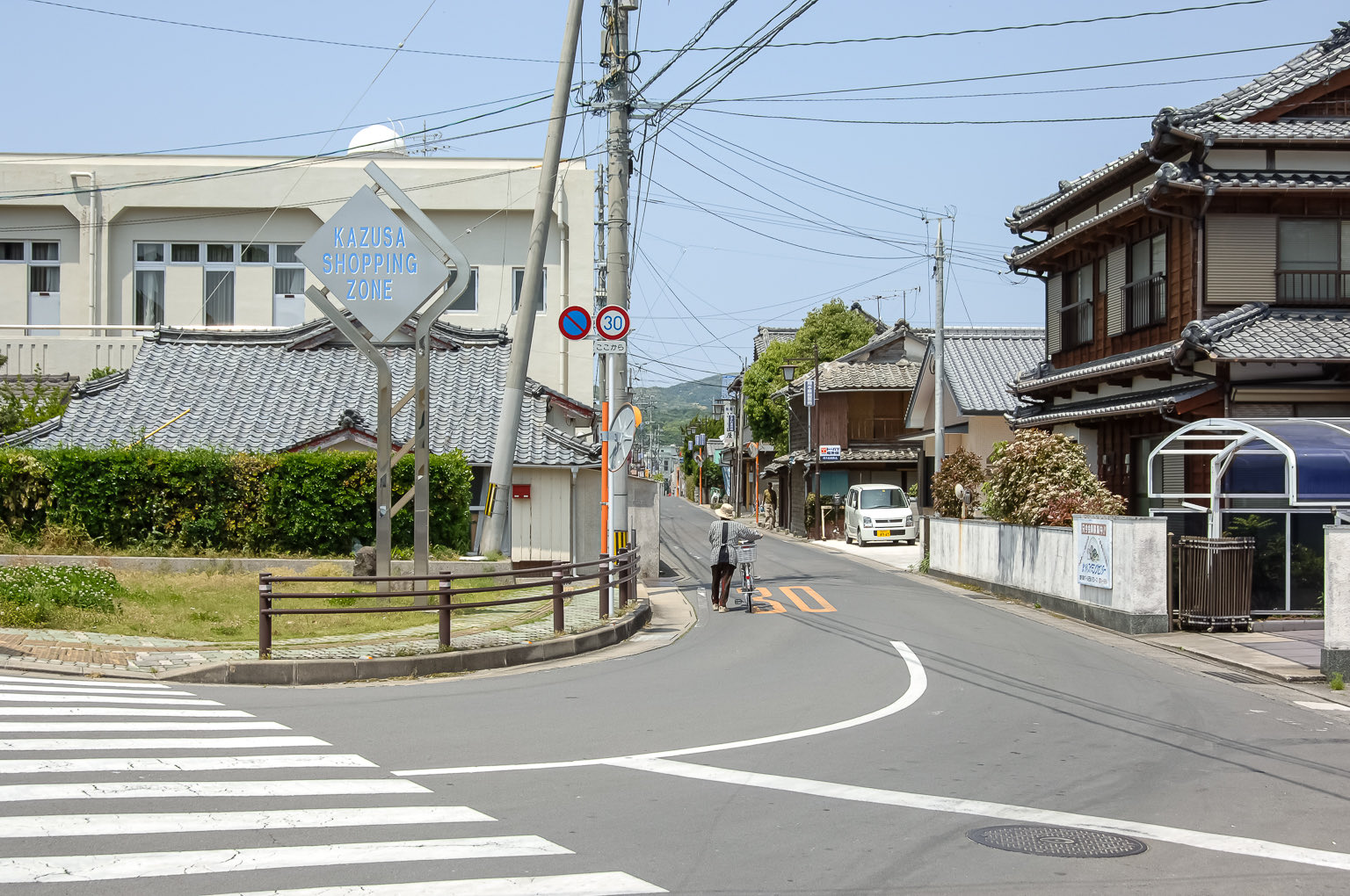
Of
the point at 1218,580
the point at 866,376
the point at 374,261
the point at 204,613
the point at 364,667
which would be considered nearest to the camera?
the point at 364,667

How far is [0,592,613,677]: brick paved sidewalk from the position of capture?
12164 millimetres

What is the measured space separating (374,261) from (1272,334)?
50.4 feet

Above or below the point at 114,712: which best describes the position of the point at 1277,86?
above

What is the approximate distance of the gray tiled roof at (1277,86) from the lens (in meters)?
21.4

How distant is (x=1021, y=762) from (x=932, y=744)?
0.80 meters

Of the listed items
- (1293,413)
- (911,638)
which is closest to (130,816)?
(911,638)

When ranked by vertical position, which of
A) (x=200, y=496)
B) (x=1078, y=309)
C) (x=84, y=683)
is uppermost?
(x=1078, y=309)

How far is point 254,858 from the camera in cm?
575

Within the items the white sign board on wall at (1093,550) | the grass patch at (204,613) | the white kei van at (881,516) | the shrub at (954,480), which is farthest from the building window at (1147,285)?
the white kei van at (881,516)

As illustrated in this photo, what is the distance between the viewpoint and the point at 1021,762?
8.44 m

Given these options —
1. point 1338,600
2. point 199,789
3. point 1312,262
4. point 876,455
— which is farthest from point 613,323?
point 876,455

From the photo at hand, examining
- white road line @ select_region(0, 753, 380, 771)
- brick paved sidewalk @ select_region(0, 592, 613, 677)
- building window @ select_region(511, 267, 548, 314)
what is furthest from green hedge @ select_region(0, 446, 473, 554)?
white road line @ select_region(0, 753, 380, 771)

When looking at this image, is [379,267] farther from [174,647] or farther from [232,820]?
[232,820]

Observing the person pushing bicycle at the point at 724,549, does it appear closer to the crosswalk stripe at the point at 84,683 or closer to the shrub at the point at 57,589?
the shrub at the point at 57,589
